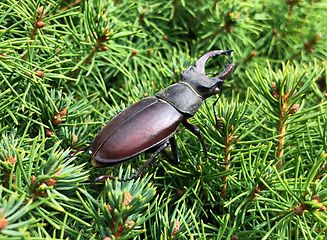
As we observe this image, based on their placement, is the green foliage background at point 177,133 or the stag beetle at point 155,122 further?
the stag beetle at point 155,122

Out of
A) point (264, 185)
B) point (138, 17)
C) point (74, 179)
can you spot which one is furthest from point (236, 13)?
point (74, 179)

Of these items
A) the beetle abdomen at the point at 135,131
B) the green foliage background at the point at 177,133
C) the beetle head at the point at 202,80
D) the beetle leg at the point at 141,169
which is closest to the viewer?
the green foliage background at the point at 177,133

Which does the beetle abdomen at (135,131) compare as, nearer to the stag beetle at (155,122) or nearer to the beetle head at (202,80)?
the stag beetle at (155,122)

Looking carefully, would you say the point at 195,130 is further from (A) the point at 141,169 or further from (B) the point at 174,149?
(A) the point at 141,169

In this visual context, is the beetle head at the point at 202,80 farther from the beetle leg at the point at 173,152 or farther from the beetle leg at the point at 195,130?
the beetle leg at the point at 173,152

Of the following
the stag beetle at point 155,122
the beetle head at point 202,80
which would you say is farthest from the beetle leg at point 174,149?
the beetle head at point 202,80

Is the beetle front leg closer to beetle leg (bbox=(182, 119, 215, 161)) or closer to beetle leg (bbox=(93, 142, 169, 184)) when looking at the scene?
beetle leg (bbox=(182, 119, 215, 161))

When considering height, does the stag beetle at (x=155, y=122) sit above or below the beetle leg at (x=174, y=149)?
above

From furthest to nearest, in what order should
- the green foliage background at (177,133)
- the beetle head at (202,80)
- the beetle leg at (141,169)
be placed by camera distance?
the beetle head at (202,80) → the beetle leg at (141,169) → the green foliage background at (177,133)
